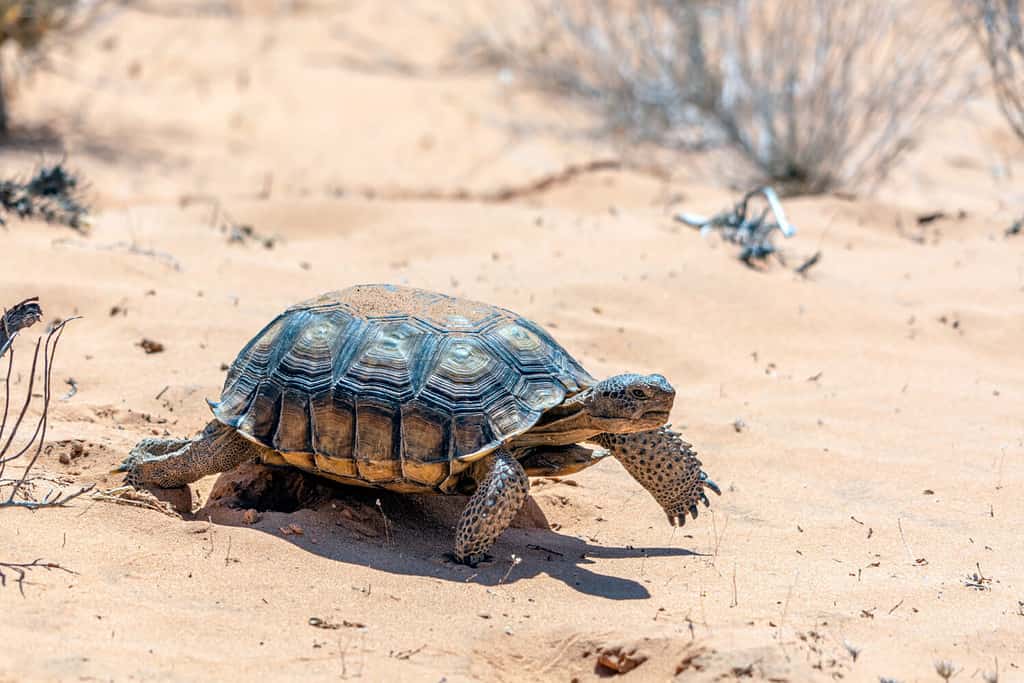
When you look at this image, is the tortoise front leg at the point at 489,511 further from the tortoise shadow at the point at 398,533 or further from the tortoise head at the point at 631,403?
the tortoise head at the point at 631,403

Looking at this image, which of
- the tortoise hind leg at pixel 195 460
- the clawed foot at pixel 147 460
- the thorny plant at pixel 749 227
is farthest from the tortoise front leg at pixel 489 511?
the thorny plant at pixel 749 227

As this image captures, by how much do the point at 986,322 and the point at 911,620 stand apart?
13.8 ft

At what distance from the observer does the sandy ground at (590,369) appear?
3.76 m

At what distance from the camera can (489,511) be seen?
14.1 feet

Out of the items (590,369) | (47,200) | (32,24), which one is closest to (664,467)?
(590,369)

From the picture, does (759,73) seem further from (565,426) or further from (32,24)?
(565,426)

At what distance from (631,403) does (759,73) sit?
875cm

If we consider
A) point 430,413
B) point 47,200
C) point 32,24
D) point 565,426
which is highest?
point 430,413

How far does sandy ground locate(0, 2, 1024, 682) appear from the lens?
3.76 m

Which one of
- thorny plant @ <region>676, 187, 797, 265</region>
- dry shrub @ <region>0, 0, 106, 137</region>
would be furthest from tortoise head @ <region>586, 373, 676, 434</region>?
dry shrub @ <region>0, 0, 106, 137</region>

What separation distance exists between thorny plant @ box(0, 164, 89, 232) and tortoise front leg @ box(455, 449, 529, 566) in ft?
16.7

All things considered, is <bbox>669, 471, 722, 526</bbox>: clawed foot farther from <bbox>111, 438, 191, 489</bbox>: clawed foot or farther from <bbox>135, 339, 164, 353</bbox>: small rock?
<bbox>135, 339, 164, 353</bbox>: small rock

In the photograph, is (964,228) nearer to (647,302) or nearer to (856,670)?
(647,302)

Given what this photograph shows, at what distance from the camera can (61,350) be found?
21.0 feet
